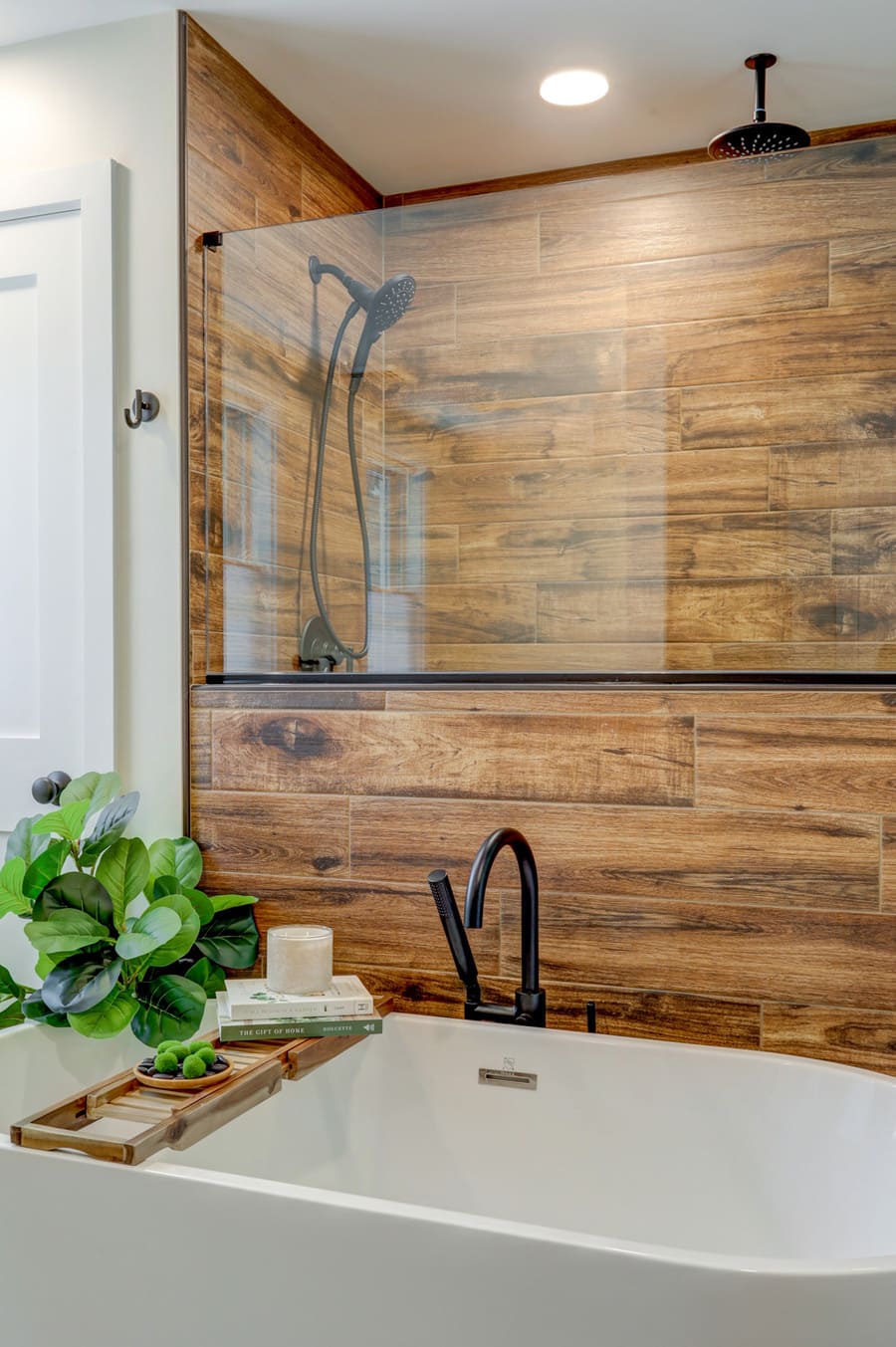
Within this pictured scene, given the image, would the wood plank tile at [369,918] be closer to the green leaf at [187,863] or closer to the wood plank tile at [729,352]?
the green leaf at [187,863]

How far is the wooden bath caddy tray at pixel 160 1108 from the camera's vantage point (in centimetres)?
148

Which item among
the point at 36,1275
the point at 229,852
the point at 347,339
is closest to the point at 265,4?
the point at 347,339

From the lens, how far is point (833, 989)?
1858 millimetres

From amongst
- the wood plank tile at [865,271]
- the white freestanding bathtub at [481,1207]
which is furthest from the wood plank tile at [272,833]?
the wood plank tile at [865,271]

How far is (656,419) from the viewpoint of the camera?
2.02 metres

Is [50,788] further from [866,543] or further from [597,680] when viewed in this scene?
[866,543]

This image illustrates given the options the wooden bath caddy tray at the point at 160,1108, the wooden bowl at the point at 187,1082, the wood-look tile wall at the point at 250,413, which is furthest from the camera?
the wood-look tile wall at the point at 250,413

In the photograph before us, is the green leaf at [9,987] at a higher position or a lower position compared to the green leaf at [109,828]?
lower

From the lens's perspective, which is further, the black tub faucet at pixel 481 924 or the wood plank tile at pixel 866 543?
the wood plank tile at pixel 866 543

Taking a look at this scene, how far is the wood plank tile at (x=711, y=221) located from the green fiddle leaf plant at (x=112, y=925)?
1.25 meters

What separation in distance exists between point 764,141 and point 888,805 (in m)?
1.35

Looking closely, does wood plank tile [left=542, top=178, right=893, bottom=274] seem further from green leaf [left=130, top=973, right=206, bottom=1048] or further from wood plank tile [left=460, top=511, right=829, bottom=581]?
green leaf [left=130, top=973, right=206, bottom=1048]

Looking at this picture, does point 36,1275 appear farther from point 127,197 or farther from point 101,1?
point 101,1

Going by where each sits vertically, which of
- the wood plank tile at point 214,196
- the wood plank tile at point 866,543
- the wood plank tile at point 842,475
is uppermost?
the wood plank tile at point 214,196
